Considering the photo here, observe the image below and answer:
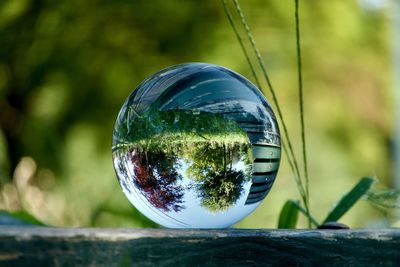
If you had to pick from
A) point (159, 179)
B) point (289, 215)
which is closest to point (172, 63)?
point (289, 215)

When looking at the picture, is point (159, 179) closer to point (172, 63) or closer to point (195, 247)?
point (195, 247)

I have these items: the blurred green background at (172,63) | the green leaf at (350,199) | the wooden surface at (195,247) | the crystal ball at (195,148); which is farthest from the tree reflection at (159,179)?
the blurred green background at (172,63)

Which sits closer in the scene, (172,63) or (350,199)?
(350,199)

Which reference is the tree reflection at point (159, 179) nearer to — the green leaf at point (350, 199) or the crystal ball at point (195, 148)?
the crystal ball at point (195, 148)

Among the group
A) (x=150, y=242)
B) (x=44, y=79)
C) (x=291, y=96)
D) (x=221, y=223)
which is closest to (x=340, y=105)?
(x=291, y=96)

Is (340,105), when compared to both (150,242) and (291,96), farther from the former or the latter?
(150,242)

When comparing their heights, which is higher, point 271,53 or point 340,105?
point 271,53
